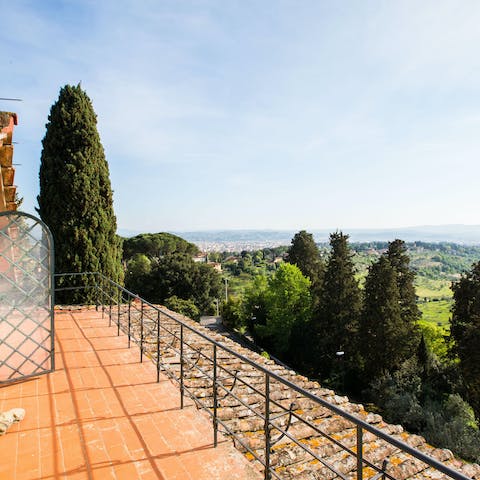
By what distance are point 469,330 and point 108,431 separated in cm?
1694

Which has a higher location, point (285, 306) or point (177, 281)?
point (177, 281)

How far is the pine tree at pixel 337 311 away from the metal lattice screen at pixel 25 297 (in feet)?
67.8

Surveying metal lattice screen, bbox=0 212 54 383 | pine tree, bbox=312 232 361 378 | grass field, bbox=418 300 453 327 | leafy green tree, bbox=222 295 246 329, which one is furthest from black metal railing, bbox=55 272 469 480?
grass field, bbox=418 300 453 327

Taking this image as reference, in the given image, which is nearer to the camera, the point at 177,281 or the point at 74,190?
the point at 74,190

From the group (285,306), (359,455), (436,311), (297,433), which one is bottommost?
(436,311)

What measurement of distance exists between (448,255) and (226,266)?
392 feet

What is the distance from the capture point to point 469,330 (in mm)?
15898

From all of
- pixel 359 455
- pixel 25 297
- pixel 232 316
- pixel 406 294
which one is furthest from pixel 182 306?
pixel 359 455

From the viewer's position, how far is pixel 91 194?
11.9m

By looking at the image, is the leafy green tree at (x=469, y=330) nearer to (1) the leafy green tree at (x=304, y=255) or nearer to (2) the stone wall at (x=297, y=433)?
(2) the stone wall at (x=297, y=433)

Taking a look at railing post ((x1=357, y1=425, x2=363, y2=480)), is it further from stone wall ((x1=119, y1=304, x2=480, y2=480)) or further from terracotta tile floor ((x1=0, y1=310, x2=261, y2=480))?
terracotta tile floor ((x1=0, y1=310, x2=261, y2=480))

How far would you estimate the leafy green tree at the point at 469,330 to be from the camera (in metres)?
15.7

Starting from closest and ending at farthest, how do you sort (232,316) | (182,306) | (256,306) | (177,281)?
(182,306) < (177,281) < (256,306) < (232,316)

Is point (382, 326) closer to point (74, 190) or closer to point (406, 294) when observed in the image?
point (406, 294)
